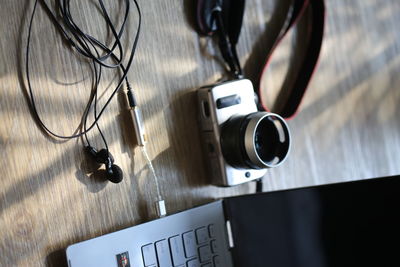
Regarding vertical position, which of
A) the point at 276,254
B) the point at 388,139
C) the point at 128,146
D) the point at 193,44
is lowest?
the point at 276,254

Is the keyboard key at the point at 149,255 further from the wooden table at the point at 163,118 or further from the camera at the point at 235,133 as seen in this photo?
the camera at the point at 235,133

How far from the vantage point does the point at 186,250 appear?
950 millimetres

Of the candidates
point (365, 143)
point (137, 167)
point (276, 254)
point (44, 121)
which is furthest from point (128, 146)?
point (365, 143)

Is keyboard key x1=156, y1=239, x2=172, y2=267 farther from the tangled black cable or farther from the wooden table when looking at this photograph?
the tangled black cable

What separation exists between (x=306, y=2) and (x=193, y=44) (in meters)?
0.29

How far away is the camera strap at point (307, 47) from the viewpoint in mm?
1157

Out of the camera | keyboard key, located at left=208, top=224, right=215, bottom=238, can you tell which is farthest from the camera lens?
keyboard key, located at left=208, top=224, right=215, bottom=238

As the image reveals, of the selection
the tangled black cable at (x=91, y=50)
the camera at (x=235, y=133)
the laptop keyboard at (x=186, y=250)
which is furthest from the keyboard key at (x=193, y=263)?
the tangled black cable at (x=91, y=50)

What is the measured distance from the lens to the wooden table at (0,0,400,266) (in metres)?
0.84

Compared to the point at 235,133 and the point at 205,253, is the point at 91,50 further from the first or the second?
the point at 205,253

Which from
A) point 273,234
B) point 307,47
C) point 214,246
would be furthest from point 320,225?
point 307,47

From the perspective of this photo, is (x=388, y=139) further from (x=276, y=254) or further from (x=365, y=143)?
(x=276, y=254)

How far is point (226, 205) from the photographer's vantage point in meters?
1.00

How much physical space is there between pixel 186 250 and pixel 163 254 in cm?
5
